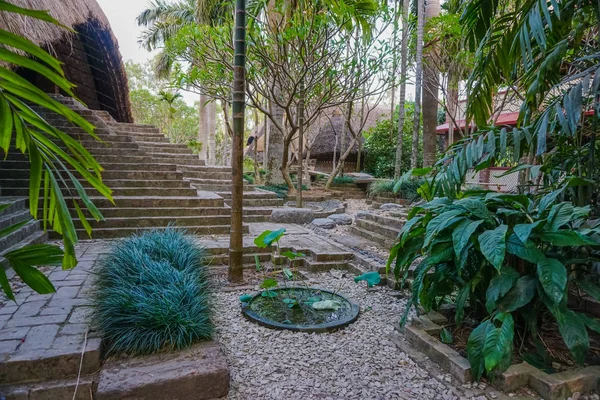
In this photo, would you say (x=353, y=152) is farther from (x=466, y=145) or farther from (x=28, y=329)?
(x=28, y=329)

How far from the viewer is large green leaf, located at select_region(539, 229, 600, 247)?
1695 mm

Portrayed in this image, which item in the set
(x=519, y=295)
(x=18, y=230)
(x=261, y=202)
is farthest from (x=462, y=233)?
(x=261, y=202)

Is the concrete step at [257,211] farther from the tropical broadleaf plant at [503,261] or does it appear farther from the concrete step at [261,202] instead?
the tropical broadleaf plant at [503,261]

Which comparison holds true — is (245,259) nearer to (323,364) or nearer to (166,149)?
(323,364)

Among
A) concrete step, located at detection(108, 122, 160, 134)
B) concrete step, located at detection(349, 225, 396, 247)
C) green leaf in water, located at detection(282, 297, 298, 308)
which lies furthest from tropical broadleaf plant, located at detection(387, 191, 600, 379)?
concrete step, located at detection(108, 122, 160, 134)

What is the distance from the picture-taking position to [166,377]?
67.9 inches

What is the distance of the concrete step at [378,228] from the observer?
15.2 ft

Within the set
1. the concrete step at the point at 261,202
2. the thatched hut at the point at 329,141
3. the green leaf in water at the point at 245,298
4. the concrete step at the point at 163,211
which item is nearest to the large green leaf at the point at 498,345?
the green leaf in water at the point at 245,298

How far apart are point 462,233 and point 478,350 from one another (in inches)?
21.6

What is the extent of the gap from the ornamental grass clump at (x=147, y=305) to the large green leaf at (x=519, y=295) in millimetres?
1527

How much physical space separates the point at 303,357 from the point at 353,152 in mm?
13202

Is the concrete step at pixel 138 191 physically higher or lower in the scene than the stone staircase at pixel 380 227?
higher

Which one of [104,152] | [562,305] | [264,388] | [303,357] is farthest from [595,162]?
[104,152]

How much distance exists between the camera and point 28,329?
2.05 m
